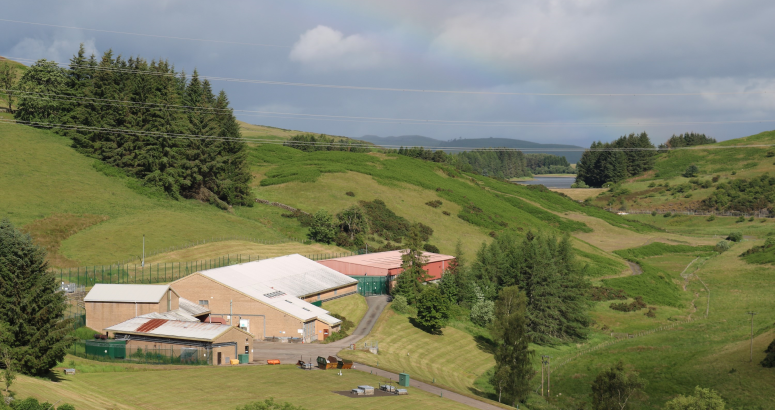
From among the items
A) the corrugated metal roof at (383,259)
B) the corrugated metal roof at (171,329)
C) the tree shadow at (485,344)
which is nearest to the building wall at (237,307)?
the corrugated metal roof at (171,329)

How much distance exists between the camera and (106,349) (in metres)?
51.0

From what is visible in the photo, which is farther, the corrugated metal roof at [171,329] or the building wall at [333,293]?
the building wall at [333,293]

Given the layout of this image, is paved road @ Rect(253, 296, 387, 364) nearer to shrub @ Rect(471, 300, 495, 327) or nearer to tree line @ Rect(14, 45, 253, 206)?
shrub @ Rect(471, 300, 495, 327)

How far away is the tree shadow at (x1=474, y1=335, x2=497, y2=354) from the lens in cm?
7381

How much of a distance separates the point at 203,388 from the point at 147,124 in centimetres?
7331

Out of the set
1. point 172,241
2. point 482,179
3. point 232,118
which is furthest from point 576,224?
point 172,241

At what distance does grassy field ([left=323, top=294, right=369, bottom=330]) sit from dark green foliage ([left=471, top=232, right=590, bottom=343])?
19152 mm

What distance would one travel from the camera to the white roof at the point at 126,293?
59000 millimetres

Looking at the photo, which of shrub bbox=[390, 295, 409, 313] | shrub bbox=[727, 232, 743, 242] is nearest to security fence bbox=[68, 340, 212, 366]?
shrub bbox=[390, 295, 409, 313]

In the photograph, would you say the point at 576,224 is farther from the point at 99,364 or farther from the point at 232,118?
the point at 99,364

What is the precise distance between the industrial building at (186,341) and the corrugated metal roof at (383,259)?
116 feet

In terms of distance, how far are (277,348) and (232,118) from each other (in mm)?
69323

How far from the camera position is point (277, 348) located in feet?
196

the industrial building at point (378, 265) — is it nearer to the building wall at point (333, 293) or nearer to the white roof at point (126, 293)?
the building wall at point (333, 293)
